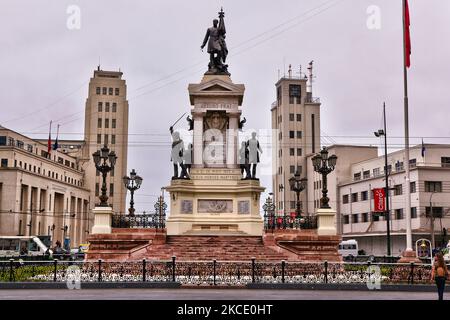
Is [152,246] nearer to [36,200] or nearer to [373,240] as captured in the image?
[373,240]

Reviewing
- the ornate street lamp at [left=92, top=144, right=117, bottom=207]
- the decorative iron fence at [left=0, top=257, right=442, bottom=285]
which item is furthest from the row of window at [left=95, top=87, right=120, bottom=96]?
the decorative iron fence at [left=0, top=257, right=442, bottom=285]

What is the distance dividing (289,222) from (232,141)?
662cm

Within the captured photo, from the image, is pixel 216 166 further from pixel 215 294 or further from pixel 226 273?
pixel 215 294

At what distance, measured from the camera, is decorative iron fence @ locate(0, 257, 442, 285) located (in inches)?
961

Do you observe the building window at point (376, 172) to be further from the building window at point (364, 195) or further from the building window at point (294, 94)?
the building window at point (294, 94)

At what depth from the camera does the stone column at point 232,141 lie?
129 feet

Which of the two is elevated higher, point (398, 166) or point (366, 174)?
point (398, 166)

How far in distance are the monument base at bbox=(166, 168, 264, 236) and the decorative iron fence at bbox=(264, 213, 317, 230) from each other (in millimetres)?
1884

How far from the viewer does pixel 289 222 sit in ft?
133

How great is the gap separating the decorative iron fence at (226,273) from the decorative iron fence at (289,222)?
12.4 m

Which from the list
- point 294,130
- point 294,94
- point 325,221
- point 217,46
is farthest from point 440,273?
point 294,94

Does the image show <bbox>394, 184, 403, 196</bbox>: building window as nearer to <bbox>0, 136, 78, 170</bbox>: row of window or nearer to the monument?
the monument

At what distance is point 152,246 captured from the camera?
33750 mm

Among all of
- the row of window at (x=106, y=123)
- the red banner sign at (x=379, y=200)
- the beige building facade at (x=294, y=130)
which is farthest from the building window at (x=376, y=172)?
the row of window at (x=106, y=123)
